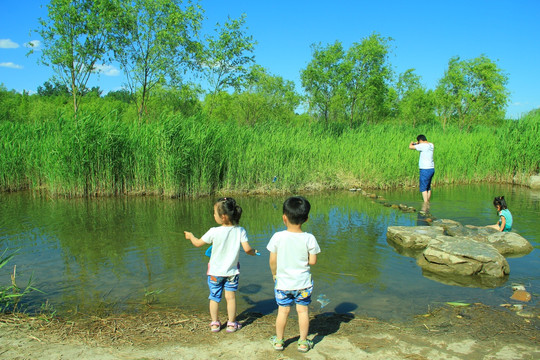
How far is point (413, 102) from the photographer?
28.7 meters

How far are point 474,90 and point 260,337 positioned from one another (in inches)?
1011

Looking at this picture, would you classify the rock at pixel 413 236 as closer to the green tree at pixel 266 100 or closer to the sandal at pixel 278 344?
the sandal at pixel 278 344

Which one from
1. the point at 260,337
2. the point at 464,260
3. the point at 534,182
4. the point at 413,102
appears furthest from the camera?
the point at 413,102

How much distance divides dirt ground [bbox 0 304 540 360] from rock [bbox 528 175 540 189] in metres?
13.4

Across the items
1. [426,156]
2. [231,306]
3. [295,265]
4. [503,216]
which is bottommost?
[231,306]

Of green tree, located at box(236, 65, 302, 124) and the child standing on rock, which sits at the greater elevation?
green tree, located at box(236, 65, 302, 124)

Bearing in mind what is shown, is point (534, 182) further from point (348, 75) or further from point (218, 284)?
point (218, 284)

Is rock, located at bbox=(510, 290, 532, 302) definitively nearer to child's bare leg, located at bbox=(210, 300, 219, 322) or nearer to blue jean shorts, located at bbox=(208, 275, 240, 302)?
blue jean shorts, located at bbox=(208, 275, 240, 302)

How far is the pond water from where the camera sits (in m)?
4.46

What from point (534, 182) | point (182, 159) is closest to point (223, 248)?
point (182, 159)

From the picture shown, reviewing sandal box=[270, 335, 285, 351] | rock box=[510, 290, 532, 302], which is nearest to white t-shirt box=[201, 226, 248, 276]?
sandal box=[270, 335, 285, 351]

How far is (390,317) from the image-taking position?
4.02 m

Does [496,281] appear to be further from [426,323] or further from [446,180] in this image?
[446,180]

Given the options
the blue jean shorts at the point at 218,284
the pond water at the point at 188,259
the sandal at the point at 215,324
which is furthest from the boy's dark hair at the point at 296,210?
the pond water at the point at 188,259
